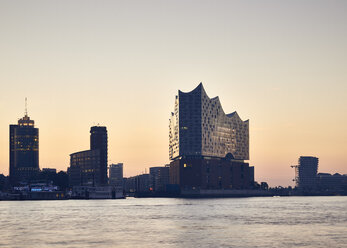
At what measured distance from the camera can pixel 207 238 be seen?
7569 cm

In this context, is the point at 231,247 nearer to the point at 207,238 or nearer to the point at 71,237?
the point at 207,238

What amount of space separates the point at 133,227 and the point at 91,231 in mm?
9546

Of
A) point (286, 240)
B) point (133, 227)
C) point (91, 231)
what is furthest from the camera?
point (133, 227)

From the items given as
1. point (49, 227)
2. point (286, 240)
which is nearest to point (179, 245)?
point (286, 240)

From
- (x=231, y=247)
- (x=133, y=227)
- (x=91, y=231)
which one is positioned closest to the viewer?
(x=231, y=247)

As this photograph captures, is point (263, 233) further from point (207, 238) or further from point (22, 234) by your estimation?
point (22, 234)

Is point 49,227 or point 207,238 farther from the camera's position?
point 49,227

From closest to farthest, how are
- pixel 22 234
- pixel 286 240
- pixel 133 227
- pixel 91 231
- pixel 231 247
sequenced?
pixel 231 247, pixel 286 240, pixel 22 234, pixel 91 231, pixel 133 227

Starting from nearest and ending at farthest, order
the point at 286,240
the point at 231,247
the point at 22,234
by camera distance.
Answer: the point at 231,247, the point at 286,240, the point at 22,234

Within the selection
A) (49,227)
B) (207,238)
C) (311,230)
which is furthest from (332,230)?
(49,227)

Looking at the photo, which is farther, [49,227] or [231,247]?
[49,227]

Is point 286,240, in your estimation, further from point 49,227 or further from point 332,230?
point 49,227

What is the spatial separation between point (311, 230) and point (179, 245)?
2844 centimetres

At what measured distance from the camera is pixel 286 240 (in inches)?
2916
